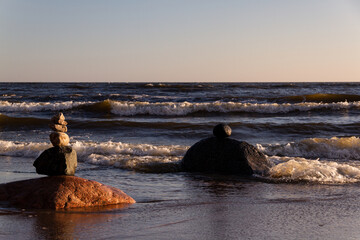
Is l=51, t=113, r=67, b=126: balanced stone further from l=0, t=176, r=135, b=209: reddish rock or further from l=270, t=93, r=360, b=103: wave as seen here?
l=270, t=93, r=360, b=103: wave

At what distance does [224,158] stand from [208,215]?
315 centimetres

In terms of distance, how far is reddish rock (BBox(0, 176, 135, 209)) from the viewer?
16.7 ft

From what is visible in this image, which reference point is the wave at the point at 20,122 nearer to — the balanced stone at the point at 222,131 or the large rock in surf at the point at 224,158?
the large rock in surf at the point at 224,158

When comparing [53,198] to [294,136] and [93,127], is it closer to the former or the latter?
[294,136]

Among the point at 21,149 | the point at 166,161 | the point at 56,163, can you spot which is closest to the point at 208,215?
the point at 56,163

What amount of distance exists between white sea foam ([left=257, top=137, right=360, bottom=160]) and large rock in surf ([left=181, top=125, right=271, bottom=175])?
2537mm

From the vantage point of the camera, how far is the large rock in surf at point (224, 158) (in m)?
7.76

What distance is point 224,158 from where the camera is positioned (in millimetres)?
7918

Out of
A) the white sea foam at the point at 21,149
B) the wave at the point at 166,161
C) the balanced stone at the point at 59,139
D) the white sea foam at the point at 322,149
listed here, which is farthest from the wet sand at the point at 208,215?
the white sea foam at the point at 322,149

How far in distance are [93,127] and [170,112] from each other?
6.49 meters

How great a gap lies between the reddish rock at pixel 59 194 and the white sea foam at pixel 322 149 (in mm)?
5649

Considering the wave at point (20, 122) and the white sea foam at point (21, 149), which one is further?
the wave at point (20, 122)

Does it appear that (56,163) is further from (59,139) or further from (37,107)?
(37,107)

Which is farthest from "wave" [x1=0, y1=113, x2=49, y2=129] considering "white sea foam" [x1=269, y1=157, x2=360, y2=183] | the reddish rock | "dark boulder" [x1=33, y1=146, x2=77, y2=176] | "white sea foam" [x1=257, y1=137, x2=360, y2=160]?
the reddish rock
